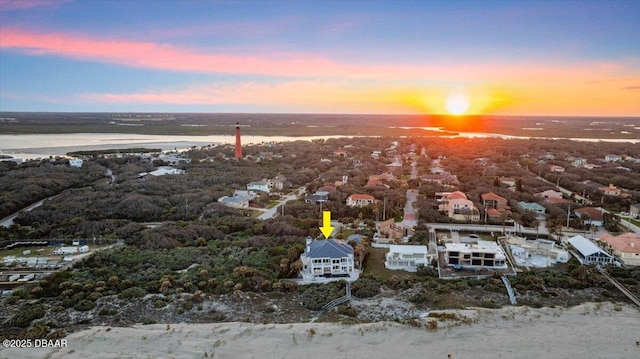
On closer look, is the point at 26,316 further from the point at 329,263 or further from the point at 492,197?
the point at 492,197

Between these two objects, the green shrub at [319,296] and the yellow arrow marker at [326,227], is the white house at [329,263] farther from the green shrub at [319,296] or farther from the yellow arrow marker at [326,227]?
the yellow arrow marker at [326,227]

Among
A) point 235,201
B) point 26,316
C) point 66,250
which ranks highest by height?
point 235,201

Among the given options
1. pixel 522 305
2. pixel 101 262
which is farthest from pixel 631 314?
pixel 101 262

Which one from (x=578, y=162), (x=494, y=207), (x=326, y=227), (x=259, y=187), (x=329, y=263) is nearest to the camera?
(x=329, y=263)

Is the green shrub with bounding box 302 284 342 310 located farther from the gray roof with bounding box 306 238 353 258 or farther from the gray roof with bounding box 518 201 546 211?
the gray roof with bounding box 518 201 546 211

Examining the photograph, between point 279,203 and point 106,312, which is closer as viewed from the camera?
point 106,312

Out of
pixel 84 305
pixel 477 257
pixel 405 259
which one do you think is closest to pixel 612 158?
pixel 477 257

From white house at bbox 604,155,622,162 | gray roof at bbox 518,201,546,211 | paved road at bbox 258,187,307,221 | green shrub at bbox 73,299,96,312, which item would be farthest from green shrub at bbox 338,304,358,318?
white house at bbox 604,155,622,162
